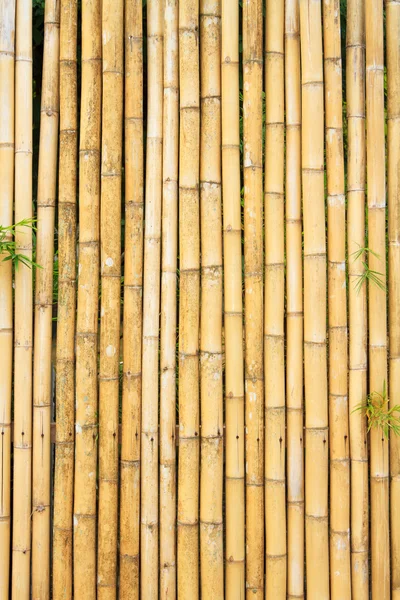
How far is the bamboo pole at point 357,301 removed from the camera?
2.58 metres

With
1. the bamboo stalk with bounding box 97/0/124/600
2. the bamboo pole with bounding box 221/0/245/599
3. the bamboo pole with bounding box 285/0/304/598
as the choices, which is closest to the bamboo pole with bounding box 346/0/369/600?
the bamboo pole with bounding box 285/0/304/598

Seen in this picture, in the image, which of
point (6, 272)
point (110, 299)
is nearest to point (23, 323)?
point (6, 272)

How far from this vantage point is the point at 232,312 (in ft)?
8.47

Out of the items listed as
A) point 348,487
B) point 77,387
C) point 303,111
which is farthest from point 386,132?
point 77,387

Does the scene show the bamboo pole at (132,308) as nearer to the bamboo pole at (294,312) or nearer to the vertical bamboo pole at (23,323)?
the vertical bamboo pole at (23,323)

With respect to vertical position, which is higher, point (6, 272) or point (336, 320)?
point (6, 272)

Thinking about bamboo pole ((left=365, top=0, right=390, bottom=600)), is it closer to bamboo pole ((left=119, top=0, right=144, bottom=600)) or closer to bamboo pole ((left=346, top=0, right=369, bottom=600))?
bamboo pole ((left=346, top=0, right=369, bottom=600))

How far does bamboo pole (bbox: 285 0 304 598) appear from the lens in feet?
8.41

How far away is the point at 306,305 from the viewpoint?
102 inches

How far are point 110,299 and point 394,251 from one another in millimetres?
1303

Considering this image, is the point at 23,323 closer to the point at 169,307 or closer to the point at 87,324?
the point at 87,324

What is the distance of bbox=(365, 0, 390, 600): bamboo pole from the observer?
8.48 ft

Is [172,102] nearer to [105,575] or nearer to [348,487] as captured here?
[348,487]

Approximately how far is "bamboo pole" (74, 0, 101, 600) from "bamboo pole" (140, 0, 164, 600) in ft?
0.74
